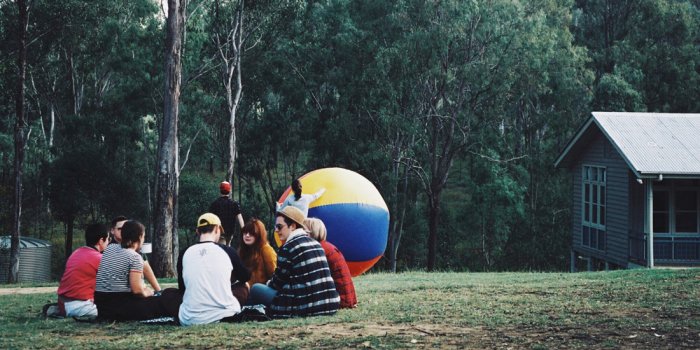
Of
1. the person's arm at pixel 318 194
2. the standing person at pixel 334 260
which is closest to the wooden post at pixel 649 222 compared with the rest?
the person's arm at pixel 318 194

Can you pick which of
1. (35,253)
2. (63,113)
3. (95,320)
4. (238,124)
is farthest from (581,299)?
(63,113)

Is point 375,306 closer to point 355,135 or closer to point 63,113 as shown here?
point 355,135

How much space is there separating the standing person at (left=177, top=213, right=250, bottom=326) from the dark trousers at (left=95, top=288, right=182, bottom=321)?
0.51 meters

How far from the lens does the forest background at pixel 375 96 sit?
3766cm

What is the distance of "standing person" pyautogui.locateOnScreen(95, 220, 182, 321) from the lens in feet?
31.7

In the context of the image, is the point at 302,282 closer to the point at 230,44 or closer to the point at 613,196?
the point at 613,196

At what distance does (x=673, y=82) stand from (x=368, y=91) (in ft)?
53.1

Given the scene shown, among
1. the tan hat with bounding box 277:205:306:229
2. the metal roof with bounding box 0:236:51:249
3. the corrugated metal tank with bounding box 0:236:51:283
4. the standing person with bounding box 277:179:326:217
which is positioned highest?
the standing person with bounding box 277:179:326:217

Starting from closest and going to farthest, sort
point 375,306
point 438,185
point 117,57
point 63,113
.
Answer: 1. point 375,306
2. point 438,185
3. point 117,57
4. point 63,113

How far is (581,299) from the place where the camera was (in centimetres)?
1148

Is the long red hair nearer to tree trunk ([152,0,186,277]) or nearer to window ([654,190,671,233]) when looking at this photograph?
tree trunk ([152,0,186,277])

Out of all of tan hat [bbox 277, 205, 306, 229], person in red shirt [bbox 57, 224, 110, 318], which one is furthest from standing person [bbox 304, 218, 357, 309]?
person in red shirt [bbox 57, 224, 110, 318]

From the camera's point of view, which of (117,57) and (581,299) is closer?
(581,299)

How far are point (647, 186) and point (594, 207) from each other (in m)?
4.98
